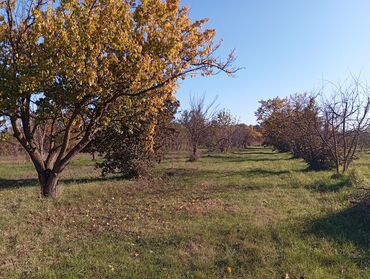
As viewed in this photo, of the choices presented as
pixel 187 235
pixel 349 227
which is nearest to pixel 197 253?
pixel 187 235

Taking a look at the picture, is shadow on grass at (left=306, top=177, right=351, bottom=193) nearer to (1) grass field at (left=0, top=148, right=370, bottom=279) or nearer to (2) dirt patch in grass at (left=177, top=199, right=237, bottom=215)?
(1) grass field at (left=0, top=148, right=370, bottom=279)

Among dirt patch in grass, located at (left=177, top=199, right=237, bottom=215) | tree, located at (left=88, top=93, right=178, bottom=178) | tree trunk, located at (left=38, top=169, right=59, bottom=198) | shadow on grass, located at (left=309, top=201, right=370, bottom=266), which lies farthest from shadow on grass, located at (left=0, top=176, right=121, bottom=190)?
shadow on grass, located at (left=309, top=201, right=370, bottom=266)

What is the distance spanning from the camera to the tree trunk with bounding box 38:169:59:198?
10289mm

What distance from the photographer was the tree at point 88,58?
799cm

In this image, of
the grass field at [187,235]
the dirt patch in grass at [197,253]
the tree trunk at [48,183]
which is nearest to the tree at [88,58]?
the tree trunk at [48,183]

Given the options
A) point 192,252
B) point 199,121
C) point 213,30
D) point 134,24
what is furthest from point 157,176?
point 199,121

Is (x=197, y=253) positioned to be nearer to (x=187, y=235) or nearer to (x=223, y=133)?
(x=187, y=235)

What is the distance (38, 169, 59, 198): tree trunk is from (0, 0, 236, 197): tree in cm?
3

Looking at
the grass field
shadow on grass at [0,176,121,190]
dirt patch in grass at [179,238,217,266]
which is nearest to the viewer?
the grass field

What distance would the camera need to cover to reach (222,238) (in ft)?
21.0

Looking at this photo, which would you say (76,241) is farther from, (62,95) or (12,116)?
(12,116)

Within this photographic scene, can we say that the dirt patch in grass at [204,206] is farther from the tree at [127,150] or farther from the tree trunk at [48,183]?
the tree at [127,150]

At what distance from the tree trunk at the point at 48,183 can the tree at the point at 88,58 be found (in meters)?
0.03

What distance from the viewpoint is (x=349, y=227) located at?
22.9 ft
